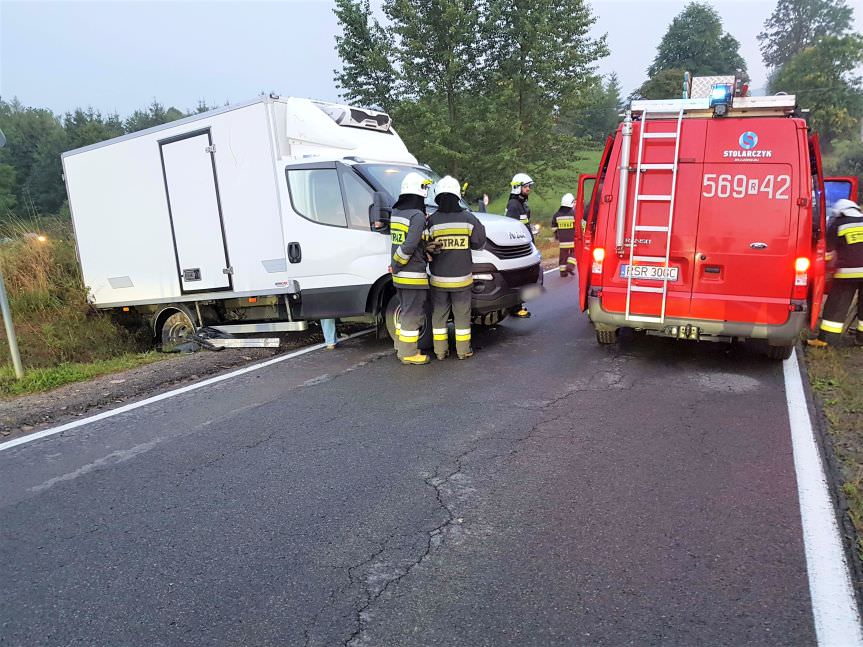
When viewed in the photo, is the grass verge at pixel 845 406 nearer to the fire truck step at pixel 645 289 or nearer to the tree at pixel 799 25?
the fire truck step at pixel 645 289

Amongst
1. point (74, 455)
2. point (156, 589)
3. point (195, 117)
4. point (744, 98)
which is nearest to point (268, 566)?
point (156, 589)

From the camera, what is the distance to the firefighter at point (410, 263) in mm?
6051

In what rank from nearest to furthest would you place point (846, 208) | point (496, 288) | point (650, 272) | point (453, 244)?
point (650, 272), point (453, 244), point (846, 208), point (496, 288)

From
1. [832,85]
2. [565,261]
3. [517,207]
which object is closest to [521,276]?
[517,207]

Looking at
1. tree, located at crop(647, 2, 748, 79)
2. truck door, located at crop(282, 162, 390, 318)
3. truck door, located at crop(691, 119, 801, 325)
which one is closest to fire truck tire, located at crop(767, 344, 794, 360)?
truck door, located at crop(691, 119, 801, 325)

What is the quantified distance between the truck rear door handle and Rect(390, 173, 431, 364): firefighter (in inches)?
53.9

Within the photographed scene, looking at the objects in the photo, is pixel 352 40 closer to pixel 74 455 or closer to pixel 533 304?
pixel 533 304

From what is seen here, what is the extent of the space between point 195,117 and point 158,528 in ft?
19.1

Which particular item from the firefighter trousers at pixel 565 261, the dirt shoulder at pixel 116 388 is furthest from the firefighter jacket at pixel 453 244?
the firefighter trousers at pixel 565 261

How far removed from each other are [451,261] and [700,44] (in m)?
80.9

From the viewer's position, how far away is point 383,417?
4.79 metres

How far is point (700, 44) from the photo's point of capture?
7225cm

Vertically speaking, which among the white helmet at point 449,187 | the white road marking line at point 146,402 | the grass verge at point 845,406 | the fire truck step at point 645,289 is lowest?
the white road marking line at point 146,402

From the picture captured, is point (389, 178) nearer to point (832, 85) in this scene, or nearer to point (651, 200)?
point (651, 200)
